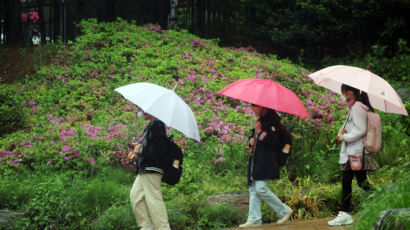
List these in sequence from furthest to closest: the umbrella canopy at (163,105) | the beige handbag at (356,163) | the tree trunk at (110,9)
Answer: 1. the tree trunk at (110,9)
2. the beige handbag at (356,163)
3. the umbrella canopy at (163,105)

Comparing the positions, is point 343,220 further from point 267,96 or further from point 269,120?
point 267,96

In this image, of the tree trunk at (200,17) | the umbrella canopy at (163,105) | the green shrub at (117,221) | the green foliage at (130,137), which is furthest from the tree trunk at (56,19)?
the umbrella canopy at (163,105)

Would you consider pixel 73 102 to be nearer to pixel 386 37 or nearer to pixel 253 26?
pixel 253 26

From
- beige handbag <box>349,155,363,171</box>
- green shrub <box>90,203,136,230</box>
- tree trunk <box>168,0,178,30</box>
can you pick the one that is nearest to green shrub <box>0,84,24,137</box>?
green shrub <box>90,203,136,230</box>

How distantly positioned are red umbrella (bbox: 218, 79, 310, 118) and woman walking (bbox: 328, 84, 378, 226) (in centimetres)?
57

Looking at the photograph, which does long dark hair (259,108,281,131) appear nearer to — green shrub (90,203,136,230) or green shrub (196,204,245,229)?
green shrub (196,204,245,229)

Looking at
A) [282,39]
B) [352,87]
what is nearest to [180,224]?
[352,87]

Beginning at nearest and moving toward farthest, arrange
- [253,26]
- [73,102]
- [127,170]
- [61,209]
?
[61,209], [127,170], [73,102], [253,26]

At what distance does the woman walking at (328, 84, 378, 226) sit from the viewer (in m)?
5.59

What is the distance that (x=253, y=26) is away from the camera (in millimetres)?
18281

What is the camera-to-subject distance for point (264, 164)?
228 inches

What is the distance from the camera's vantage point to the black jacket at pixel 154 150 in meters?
5.41

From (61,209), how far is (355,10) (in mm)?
13893

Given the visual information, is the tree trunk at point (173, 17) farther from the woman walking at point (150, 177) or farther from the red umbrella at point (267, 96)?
the woman walking at point (150, 177)
